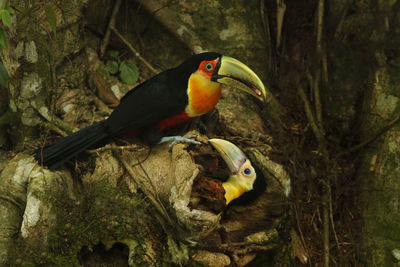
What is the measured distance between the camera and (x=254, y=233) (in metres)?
2.78

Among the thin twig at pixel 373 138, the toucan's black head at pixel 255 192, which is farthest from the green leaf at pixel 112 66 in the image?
the thin twig at pixel 373 138

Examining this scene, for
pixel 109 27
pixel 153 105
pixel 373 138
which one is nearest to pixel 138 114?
pixel 153 105

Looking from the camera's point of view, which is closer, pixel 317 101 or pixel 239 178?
pixel 239 178

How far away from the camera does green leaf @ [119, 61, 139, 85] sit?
12.2ft

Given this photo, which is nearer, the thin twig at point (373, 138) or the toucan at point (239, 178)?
the toucan at point (239, 178)

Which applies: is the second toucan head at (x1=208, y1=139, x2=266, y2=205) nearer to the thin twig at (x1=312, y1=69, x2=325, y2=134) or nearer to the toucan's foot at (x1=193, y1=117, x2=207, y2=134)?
the toucan's foot at (x1=193, y1=117, x2=207, y2=134)

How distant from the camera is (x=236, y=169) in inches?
113

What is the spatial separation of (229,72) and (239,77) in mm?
79

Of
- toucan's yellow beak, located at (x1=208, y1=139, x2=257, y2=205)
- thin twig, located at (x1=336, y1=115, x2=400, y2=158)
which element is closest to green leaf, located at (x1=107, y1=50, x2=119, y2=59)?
toucan's yellow beak, located at (x1=208, y1=139, x2=257, y2=205)

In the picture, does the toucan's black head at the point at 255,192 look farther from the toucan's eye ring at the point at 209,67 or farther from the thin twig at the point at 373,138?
the thin twig at the point at 373,138

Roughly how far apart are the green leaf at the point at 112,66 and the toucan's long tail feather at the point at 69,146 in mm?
763

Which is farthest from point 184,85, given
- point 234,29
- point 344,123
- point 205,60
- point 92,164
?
point 344,123

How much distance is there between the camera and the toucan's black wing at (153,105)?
3.05 metres

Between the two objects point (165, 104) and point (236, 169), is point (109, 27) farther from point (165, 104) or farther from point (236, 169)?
point (236, 169)
